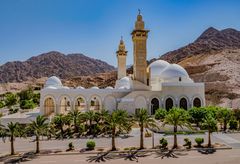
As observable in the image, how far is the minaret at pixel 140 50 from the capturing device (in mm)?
45375

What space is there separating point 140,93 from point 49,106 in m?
14.4

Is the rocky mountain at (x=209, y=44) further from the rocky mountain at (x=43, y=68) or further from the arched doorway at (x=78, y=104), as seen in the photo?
the arched doorway at (x=78, y=104)

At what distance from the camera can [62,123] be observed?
32656mm

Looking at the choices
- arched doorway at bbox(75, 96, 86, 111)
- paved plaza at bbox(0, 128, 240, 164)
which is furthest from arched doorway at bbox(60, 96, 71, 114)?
paved plaza at bbox(0, 128, 240, 164)

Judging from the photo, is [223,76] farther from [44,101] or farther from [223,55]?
[44,101]

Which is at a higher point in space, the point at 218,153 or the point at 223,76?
the point at 223,76

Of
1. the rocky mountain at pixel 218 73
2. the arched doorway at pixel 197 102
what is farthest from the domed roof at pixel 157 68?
the rocky mountain at pixel 218 73

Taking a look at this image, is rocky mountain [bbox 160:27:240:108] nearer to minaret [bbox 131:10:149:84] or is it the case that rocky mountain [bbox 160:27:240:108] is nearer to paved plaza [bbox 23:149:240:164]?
minaret [bbox 131:10:149:84]

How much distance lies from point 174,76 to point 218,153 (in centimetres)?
2270

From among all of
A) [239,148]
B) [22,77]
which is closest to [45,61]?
[22,77]

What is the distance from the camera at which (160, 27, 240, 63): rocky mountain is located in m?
134

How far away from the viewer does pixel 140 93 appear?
44188mm

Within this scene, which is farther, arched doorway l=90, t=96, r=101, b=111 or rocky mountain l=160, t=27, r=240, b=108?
rocky mountain l=160, t=27, r=240, b=108

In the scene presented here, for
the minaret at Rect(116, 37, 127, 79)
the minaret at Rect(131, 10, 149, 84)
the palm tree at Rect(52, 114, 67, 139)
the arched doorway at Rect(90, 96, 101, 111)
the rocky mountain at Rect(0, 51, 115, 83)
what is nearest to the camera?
the palm tree at Rect(52, 114, 67, 139)
